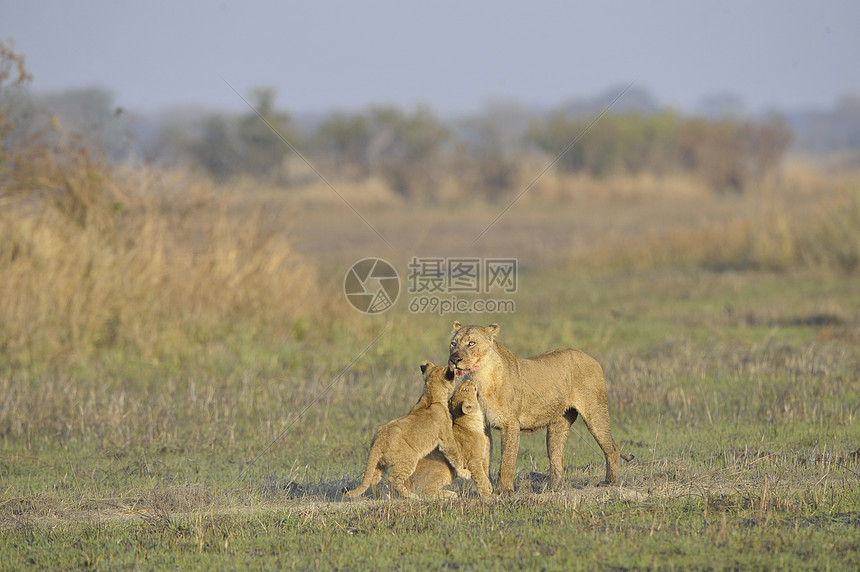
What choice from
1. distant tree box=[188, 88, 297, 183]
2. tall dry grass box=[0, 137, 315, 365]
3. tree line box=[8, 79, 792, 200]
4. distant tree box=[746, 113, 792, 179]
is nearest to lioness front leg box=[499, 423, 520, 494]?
tall dry grass box=[0, 137, 315, 365]

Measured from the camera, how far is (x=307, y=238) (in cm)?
3059

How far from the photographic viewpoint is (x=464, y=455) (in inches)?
279

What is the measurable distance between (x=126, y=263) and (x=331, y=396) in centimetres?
450

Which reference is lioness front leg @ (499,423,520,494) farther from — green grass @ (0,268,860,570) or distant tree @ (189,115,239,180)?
distant tree @ (189,115,239,180)

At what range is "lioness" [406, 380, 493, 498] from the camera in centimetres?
699

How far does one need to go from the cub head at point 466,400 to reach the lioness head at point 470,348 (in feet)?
0.48

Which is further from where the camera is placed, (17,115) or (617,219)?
(617,219)

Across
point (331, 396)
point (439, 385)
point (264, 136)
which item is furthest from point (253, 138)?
point (439, 385)

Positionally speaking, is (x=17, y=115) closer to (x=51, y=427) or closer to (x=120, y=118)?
(x=120, y=118)

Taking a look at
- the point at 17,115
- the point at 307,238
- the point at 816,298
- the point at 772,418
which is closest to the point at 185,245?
the point at 17,115

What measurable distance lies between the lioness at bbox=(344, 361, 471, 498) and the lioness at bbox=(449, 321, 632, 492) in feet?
0.91

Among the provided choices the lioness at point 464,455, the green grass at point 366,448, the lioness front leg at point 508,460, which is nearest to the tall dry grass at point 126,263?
the green grass at point 366,448

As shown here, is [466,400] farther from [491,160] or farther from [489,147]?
[489,147]

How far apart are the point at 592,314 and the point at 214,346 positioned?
6306mm
